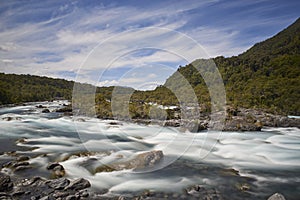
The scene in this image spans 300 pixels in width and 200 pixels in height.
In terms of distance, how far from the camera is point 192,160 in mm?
8719

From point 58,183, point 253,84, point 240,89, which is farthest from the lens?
point 240,89

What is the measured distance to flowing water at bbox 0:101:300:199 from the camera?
6.39 meters

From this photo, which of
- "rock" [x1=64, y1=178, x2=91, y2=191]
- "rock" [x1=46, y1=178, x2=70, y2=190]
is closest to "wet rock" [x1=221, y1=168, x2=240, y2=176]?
"rock" [x1=64, y1=178, x2=91, y2=191]

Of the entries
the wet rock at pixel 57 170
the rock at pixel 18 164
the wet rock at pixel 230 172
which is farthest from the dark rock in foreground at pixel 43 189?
the wet rock at pixel 230 172

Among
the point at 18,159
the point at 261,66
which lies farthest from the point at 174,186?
the point at 261,66

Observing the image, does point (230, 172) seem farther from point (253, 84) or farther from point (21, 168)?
point (253, 84)

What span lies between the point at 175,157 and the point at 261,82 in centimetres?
3311

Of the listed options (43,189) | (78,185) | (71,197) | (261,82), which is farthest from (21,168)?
(261,82)

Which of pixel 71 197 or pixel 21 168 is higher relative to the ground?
pixel 21 168

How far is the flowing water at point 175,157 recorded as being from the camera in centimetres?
639

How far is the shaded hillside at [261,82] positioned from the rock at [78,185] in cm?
963

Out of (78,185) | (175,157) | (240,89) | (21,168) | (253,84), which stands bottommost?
(175,157)

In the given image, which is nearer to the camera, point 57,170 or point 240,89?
point 57,170

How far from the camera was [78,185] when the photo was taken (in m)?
5.81
